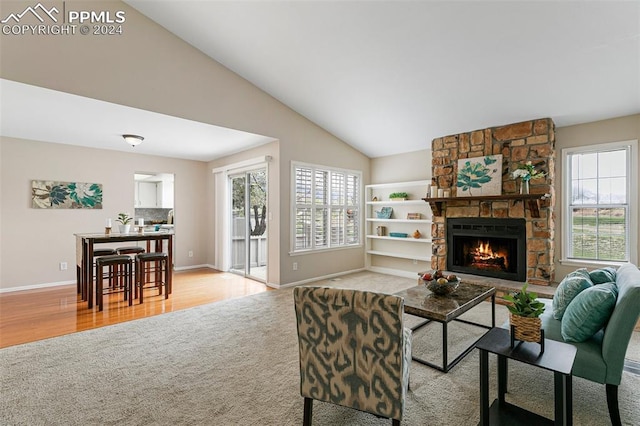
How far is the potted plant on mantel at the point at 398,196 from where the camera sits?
235 inches

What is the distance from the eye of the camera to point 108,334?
127 inches

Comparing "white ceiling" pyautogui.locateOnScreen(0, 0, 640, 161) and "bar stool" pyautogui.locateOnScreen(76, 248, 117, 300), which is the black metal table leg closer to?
"white ceiling" pyautogui.locateOnScreen(0, 0, 640, 161)

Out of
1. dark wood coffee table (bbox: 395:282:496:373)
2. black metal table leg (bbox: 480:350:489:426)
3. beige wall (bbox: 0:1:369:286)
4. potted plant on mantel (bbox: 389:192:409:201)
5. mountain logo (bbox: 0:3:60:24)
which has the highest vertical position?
mountain logo (bbox: 0:3:60:24)

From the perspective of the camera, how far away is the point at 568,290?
2342 millimetres

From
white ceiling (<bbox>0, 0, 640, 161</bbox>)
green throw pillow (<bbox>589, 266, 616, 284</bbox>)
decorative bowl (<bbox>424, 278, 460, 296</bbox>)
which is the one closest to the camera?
green throw pillow (<bbox>589, 266, 616, 284</bbox>)

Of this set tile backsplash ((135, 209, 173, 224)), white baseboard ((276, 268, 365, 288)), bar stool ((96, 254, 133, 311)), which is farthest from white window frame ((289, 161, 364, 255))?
tile backsplash ((135, 209, 173, 224))

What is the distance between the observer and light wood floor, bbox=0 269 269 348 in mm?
3365

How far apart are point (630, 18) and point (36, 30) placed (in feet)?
18.4

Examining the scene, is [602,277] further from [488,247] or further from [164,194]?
[164,194]

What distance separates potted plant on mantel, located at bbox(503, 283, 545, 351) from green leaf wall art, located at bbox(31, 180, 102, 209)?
21.8 ft

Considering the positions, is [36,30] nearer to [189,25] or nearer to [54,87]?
[54,87]

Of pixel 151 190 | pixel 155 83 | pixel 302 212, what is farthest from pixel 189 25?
pixel 151 190

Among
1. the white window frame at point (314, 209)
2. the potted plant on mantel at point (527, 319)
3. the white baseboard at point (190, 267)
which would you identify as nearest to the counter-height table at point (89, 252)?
the white window frame at point (314, 209)

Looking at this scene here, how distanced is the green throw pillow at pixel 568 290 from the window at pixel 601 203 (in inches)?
94.8
